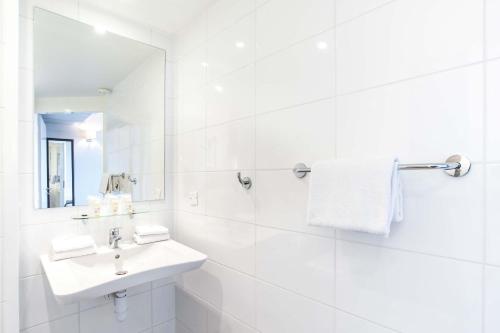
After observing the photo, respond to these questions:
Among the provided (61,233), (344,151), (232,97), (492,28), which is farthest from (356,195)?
(61,233)

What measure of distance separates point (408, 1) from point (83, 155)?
1748 mm

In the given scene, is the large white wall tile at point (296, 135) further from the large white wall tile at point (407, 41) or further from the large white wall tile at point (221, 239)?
the large white wall tile at point (221, 239)

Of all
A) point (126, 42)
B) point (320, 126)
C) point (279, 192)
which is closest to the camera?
point (320, 126)

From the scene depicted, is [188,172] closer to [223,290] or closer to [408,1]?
[223,290]

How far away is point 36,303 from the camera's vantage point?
149 centimetres

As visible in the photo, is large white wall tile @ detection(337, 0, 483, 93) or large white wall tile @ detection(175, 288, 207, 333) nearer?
large white wall tile @ detection(337, 0, 483, 93)

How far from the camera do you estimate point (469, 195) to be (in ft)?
2.50

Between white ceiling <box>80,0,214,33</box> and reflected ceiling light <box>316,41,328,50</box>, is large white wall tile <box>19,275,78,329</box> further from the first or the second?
reflected ceiling light <box>316,41,328,50</box>

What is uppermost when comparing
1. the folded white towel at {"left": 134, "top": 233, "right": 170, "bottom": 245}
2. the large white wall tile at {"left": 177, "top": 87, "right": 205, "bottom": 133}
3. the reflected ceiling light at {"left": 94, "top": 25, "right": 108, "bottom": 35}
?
the reflected ceiling light at {"left": 94, "top": 25, "right": 108, "bottom": 35}

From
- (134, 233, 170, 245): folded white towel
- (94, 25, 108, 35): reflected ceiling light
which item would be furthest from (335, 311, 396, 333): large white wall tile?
(94, 25, 108, 35): reflected ceiling light

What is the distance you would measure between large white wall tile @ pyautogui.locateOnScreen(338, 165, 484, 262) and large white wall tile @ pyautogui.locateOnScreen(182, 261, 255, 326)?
A: 2.59 feet

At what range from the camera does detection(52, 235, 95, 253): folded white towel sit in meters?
1.45

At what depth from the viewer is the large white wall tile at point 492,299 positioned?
28.2 inches

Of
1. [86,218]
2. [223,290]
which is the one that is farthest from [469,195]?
[86,218]
